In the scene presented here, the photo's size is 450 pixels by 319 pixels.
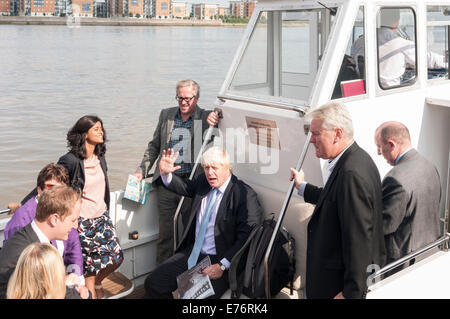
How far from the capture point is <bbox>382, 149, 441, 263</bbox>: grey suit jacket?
3209 millimetres

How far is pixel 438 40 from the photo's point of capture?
4406 millimetres

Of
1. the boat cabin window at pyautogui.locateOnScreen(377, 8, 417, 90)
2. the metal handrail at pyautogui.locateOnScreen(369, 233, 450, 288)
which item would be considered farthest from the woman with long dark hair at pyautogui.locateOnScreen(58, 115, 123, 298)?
the boat cabin window at pyautogui.locateOnScreen(377, 8, 417, 90)

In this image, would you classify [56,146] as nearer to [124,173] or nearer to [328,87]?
[124,173]

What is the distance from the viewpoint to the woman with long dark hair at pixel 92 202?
12.6 ft

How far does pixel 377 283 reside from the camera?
3.01m

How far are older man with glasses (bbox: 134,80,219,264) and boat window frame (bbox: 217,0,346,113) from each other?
0.96ft

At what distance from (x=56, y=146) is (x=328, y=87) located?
40.4ft

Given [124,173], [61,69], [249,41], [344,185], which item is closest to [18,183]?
[124,173]

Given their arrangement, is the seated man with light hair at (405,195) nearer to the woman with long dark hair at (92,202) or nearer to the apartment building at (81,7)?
the woman with long dark hair at (92,202)

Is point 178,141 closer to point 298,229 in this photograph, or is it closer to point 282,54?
point 282,54

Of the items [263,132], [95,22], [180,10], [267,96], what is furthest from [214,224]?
[180,10]

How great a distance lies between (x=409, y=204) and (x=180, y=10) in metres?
97.2

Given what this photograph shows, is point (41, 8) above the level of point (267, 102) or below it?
above
